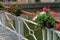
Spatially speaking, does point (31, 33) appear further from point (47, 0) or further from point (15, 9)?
point (47, 0)

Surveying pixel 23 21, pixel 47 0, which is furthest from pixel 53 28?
pixel 47 0

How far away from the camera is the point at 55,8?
963 inches

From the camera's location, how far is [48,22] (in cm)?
322

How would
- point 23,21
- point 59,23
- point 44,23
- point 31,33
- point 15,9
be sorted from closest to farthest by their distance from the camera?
point 59,23, point 44,23, point 31,33, point 23,21, point 15,9

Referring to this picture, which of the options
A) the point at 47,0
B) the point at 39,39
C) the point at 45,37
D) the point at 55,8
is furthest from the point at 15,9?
the point at 47,0

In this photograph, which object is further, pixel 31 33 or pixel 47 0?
pixel 47 0

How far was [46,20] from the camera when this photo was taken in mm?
3252

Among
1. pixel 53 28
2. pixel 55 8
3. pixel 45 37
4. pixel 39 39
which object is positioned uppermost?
pixel 53 28

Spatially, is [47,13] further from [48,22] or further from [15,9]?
[15,9]

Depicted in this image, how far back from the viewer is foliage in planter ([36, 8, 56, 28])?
320 cm

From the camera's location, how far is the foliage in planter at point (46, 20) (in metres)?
3.20

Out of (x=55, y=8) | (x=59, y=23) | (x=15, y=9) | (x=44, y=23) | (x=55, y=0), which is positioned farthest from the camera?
(x=55, y=0)

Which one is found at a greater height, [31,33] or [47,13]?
[47,13]

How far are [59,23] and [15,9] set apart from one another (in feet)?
6.09
